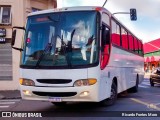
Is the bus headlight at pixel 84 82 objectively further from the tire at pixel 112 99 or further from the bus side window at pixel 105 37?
the tire at pixel 112 99

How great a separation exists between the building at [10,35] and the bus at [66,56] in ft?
41.1

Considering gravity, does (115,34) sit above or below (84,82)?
above

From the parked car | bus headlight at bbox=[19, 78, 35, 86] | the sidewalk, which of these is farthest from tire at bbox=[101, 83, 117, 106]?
the parked car

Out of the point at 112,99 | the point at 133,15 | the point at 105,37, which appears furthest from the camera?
the point at 133,15

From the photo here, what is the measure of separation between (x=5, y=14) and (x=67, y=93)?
48.7 feet

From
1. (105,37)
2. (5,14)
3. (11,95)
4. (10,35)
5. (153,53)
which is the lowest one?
(11,95)

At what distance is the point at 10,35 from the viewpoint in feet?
77.9

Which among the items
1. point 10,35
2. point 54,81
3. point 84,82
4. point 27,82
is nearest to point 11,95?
point 10,35

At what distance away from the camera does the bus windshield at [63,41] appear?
34.1ft

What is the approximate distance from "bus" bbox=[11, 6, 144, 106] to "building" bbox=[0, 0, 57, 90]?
12.5 m

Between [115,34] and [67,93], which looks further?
[115,34]

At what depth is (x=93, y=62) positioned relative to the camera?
10.3 meters

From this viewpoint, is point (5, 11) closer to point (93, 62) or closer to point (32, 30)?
point (32, 30)

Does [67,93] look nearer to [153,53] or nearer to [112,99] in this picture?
A: [112,99]
